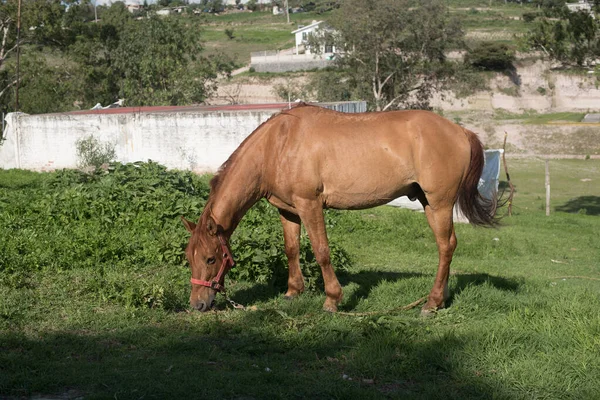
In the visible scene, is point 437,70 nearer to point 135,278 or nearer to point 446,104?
point 446,104

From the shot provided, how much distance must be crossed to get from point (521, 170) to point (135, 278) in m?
27.6

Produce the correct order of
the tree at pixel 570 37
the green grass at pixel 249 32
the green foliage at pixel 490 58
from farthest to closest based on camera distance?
the green grass at pixel 249 32 < the green foliage at pixel 490 58 < the tree at pixel 570 37

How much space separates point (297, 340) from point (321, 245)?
1.39 metres

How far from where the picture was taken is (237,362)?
5.56 m

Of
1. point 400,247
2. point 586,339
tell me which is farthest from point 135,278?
point 400,247

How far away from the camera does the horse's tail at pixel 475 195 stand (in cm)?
750

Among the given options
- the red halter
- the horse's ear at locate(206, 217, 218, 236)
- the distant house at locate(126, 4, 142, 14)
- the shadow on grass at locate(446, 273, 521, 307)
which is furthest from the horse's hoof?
the distant house at locate(126, 4, 142, 14)

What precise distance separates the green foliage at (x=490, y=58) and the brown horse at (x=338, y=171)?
178 ft

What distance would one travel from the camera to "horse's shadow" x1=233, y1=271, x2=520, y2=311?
7668 millimetres

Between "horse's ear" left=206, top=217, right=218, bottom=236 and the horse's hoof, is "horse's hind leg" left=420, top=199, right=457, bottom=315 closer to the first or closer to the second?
the horse's hoof

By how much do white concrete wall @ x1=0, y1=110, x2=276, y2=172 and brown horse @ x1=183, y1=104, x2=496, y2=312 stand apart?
1556 centimetres

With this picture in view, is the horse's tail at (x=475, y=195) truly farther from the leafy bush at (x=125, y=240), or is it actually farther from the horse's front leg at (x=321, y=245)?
the leafy bush at (x=125, y=240)

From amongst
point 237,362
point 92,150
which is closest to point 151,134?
point 92,150

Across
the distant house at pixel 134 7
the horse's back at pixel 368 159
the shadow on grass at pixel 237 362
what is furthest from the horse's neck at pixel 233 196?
the distant house at pixel 134 7
